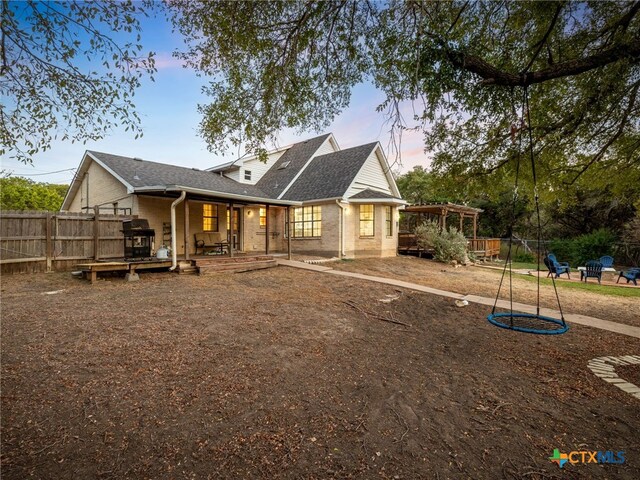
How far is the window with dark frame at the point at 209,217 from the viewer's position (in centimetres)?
1481

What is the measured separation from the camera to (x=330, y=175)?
57.5 ft

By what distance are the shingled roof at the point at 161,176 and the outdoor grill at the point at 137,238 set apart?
1.94 metres

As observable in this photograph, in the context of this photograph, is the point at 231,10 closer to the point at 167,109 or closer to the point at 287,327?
the point at 167,109

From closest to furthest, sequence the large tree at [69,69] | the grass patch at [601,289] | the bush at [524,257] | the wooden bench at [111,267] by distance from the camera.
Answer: the large tree at [69,69] → the wooden bench at [111,267] → the grass patch at [601,289] → the bush at [524,257]

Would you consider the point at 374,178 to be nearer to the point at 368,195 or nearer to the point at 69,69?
the point at 368,195

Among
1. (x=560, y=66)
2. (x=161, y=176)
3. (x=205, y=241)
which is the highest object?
(x=161, y=176)

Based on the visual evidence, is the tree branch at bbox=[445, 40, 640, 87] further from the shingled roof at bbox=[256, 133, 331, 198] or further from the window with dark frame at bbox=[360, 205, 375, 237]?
the shingled roof at bbox=[256, 133, 331, 198]

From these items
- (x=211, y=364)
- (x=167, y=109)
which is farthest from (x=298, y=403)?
(x=167, y=109)

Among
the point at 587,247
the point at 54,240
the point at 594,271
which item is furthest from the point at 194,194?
the point at 587,247

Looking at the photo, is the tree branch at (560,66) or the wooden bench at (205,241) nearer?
the tree branch at (560,66)

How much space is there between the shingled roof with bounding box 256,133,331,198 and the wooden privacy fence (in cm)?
915

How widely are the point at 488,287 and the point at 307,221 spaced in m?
9.63

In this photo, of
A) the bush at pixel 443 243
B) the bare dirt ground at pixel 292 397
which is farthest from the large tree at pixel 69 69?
the bush at pixel 443 243

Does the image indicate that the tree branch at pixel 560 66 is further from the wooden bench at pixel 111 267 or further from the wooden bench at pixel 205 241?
the wooden bench at pixel 205 241
